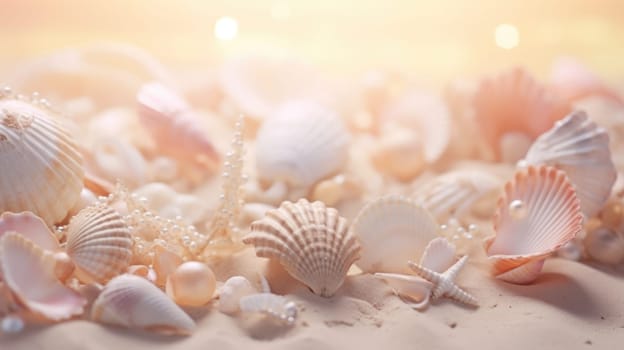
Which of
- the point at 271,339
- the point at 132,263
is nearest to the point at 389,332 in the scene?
the point at 271,339

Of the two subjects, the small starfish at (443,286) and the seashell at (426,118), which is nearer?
the small starfish at (443,286)

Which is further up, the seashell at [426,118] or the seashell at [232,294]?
the seashell at [426,118]

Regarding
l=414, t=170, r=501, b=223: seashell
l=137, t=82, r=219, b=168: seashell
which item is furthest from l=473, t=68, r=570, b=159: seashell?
l=137, t=82, r=219, b=168: seashell

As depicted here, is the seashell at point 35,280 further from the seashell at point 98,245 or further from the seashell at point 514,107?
the seashell at point 514,107

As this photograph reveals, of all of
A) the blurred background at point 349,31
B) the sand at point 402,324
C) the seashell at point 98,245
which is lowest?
the sand at point 402,324

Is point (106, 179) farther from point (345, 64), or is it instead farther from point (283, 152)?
point (345, 64)

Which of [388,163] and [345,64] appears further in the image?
[345,64]

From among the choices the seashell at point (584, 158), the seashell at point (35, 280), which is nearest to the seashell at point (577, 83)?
the seashell at point (584, 158)

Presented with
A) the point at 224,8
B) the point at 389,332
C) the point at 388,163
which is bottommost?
the point at 389,332
